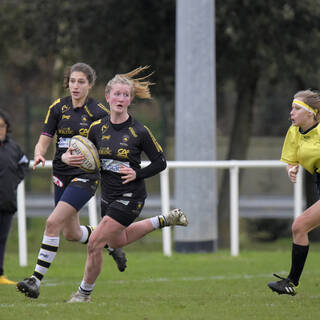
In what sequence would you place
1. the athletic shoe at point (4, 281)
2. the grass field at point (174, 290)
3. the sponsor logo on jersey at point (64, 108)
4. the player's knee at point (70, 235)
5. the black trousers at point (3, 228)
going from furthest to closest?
the black trousers at point (3, 228) → the athletic shoe at point (4, 281) → the player's knee at point (70, 235) → the sponsor logo on jersey at point (64, 108) → the grass field at point (174, 290)

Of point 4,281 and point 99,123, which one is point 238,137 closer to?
point 4,281

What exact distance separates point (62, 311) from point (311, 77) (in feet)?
42.4

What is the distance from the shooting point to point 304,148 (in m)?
8.03

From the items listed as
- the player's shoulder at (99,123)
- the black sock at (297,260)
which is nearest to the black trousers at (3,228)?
the player's shoulder at (99,123)

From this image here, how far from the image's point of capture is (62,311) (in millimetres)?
7234

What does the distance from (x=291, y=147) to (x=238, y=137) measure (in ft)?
38.5

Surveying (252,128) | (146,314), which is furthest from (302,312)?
(252,128)

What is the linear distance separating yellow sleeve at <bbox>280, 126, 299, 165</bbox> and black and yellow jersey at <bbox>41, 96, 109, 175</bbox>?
1775 mm

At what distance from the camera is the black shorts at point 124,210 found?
7.59 metres

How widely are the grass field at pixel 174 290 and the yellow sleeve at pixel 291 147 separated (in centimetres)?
133

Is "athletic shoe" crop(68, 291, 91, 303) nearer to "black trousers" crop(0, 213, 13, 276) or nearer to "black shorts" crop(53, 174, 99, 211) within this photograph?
"black shorts" crop(53, 174, 99, 211)

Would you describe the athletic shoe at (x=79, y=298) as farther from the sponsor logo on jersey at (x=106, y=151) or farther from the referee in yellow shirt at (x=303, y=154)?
the referee in yellow shirt at (x=303, y=154)

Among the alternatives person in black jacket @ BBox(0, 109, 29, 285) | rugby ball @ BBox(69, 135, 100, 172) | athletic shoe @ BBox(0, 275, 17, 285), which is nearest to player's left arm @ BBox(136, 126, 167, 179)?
rugby ball @ BBox(69, 135, 100, 172)

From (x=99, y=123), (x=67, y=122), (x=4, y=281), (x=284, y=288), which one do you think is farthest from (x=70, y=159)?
(x=4, y=281)
